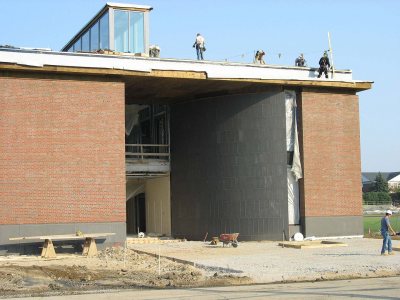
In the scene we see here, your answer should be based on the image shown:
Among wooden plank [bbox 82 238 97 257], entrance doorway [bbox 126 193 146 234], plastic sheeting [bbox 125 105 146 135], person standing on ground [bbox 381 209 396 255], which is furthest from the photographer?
entrance doorway [bbox 126 193 146 234]

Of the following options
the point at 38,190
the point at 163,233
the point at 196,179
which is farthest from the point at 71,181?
the point at 163,233

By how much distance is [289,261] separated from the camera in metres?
20.5

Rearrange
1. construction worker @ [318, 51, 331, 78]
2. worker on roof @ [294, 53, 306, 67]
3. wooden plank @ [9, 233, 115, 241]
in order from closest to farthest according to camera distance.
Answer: wooden plank @ [9, 233, 115, 241]
construction worker @ [318, 51, 331, 78]
worker on roof @ [294, 53, 306, 67]

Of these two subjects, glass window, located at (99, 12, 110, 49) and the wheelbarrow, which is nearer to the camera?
the wheelbarrow

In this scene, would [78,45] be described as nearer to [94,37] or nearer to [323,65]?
[94,37]

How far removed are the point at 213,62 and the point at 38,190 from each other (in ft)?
33.1

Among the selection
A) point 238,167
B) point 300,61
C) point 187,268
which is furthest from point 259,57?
point 187,268

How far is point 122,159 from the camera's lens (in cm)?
2695

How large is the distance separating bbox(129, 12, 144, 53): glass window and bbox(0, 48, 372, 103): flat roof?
221 cm

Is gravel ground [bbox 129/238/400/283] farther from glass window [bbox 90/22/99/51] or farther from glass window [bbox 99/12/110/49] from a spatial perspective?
glass window [bbox 90/22/99/51]

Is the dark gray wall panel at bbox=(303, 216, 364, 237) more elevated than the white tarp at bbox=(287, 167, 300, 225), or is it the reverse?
the white tarp at bbox=(287, 167, 300, 225)

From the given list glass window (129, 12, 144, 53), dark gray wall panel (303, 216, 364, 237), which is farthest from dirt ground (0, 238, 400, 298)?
glass window (129, 12, 144, 53)

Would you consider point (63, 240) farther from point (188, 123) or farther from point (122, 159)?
point (188, 123)

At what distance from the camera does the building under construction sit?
2548 cm
